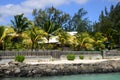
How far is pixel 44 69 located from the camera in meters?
40.9

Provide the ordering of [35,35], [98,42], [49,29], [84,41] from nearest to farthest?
[35,35] < [49,29] < [84,41] < [98,42]

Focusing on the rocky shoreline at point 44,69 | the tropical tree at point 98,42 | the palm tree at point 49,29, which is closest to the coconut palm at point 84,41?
the tropical tree at point 98,42

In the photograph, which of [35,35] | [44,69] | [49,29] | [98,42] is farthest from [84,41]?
[44,69]

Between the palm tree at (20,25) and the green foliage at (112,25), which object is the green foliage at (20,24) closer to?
the palm tree at (20,25)

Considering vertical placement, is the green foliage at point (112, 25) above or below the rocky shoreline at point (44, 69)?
above

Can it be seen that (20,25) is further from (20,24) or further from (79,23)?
(79,23)

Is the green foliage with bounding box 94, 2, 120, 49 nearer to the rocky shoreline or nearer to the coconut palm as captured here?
the coconut palm

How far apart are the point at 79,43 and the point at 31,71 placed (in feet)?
56.5

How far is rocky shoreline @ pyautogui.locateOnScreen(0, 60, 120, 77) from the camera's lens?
40.0 m

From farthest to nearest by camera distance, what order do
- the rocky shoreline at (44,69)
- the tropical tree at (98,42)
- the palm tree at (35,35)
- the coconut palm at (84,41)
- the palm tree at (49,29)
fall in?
the tropical tree at (98,42)
the coconut palm at (84,41)
the palm tree at (49,29)
the palm tree at (35,35)
the rocky shoreline at (44,69)

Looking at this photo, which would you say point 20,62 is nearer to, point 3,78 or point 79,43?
point 3,78

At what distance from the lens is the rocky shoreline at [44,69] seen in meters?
40.0

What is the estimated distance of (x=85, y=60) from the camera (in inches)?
1825

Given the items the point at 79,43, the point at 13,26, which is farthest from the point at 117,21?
the point at 13,26
